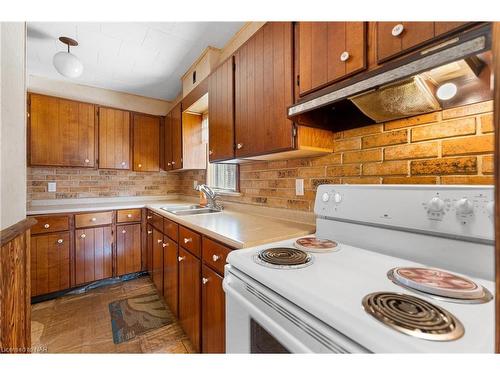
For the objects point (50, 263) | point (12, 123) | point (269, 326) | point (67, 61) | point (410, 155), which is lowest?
point (50, 263)

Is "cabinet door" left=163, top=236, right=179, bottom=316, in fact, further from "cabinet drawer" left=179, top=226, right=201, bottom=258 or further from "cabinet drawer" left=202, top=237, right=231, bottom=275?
"cabinet drawer" left=202, top=237, right=231, bottom=275

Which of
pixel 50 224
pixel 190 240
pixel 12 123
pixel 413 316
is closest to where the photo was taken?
pixel 413 316

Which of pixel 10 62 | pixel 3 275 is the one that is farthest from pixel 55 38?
pixel 3 275

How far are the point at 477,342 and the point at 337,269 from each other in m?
0.34

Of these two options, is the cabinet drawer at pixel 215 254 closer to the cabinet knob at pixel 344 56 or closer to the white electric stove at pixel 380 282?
the white electric stove at pixel 380 282

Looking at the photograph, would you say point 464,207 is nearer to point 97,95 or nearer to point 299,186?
point 299,186

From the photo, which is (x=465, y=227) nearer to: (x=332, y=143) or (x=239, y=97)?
(x=332, y=143)

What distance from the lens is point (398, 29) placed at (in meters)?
0.72

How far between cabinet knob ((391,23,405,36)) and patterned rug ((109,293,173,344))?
235 centimetres

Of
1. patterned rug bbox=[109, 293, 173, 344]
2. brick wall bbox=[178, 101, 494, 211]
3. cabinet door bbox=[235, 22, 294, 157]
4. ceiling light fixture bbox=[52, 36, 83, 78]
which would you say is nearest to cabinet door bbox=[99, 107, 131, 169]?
ceiling light fixture bbox=[52, 36, 83, 78]

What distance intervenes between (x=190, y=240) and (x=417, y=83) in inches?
56.8

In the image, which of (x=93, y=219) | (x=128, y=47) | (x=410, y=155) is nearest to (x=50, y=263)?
(x=93, y=219)

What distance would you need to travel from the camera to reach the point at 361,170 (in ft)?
3.76

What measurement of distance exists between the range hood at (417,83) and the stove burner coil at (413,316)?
2.06 ft
